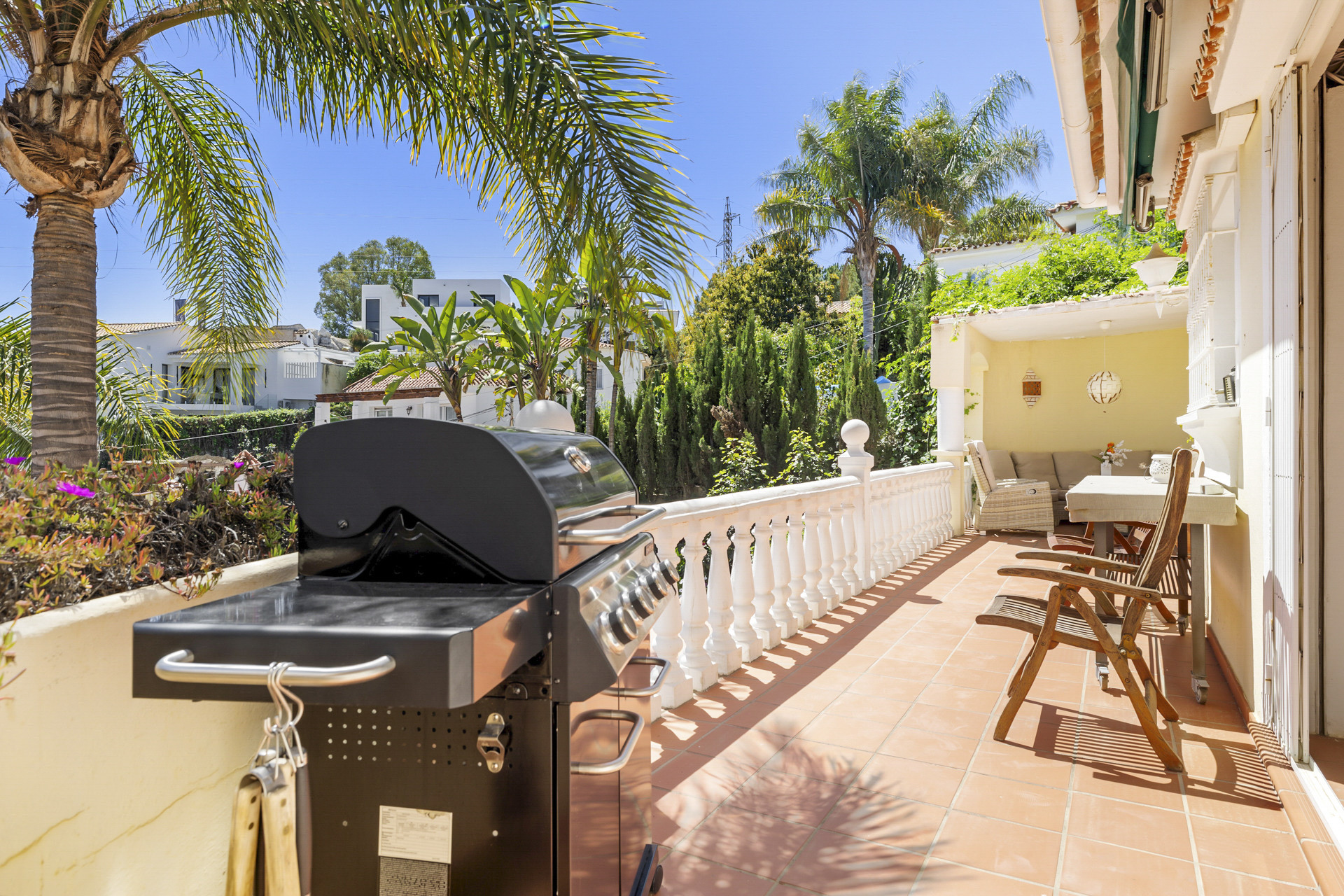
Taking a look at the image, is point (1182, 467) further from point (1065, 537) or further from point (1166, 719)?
point (1065, 537)

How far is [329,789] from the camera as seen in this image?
1.27 meters

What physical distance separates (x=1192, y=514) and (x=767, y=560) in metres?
2.01

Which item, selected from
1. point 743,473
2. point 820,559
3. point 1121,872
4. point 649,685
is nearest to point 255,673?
point 649,685

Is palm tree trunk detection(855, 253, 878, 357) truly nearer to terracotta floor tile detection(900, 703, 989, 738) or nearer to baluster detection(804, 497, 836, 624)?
baluster detection(804, 497, 836, 624)

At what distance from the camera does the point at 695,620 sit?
3482mm

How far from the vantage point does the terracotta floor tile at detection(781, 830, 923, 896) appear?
1979 millimetres

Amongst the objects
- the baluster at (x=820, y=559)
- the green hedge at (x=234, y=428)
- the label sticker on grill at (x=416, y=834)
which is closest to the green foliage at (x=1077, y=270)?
the baluster at (x=820, y=559)

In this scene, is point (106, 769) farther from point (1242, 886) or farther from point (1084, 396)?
point (1084, 396)

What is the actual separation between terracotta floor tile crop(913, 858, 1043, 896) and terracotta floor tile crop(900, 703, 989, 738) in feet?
3.19

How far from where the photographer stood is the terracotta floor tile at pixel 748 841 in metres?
2.11

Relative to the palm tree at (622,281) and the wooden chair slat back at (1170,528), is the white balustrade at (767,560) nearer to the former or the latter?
Result: the palm tree at (622,281)

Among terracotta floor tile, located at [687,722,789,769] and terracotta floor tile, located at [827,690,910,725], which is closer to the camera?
terracotta floor tile, located at [687,722,789,769]

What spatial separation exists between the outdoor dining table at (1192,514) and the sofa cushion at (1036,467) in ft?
20.2

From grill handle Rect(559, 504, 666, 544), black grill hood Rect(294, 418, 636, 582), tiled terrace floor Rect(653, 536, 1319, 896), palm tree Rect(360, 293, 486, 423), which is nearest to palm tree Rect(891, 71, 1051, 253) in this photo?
palm tree Rect(360, 293, 486, 423)
